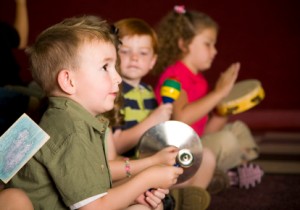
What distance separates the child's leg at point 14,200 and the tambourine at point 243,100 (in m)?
1.16

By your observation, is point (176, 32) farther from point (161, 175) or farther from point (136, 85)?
point (161, 175)

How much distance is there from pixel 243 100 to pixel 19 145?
44.8 inches

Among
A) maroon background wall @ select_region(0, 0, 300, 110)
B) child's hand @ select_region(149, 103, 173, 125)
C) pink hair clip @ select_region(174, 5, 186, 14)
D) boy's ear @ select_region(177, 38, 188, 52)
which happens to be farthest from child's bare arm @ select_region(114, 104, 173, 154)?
maroon background wall @ select_region(0, 0, 300, 110)

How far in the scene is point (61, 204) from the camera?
1063 mm

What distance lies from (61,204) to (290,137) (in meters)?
1.87

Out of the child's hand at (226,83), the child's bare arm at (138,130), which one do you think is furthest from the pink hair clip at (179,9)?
the child's bare arm at (138,130)

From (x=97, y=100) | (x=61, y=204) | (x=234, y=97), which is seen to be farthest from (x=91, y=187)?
(x=234, y=97)

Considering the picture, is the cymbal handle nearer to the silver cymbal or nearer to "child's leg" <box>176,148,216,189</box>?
the silver cymbal

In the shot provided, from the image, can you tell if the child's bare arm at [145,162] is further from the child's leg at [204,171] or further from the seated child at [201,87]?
the seated child at [201,87]

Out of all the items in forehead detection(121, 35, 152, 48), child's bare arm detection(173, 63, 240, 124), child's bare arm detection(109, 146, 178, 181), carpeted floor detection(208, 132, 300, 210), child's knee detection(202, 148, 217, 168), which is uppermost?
forehead detection(121, 35, 152, 48)

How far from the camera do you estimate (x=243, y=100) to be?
1945 mm

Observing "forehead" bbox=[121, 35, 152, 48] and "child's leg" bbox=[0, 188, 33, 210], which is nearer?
"child's leg" bbox=[0, 188, 33, 210]

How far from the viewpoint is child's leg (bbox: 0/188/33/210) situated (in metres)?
0.98

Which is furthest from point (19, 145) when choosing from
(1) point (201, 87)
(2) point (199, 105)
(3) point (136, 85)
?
(1) point (201, 87)
